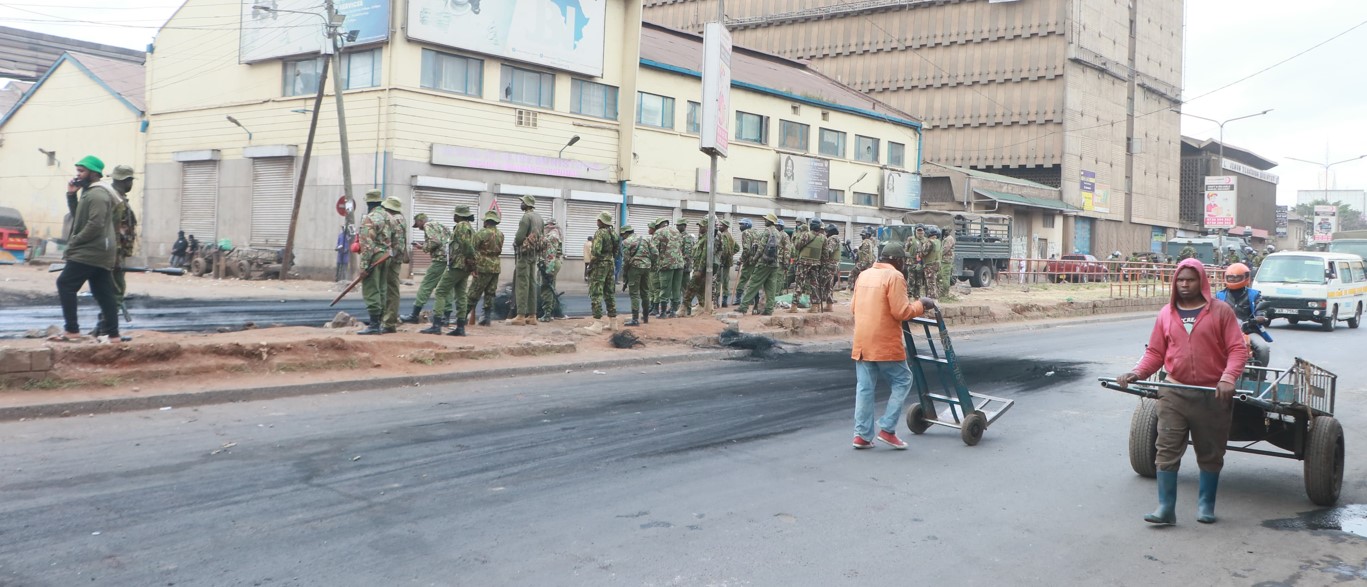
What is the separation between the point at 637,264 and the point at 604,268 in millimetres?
681

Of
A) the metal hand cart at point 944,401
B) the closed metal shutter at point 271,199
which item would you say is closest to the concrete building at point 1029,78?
the closed metal shutter at point 271,199

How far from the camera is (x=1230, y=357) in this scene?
18.1 feet

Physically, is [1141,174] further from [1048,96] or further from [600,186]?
[600,186]

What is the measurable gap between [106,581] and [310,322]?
10.7m

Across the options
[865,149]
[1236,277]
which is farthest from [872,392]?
[865,149]

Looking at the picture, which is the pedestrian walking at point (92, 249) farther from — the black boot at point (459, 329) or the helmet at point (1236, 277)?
the helmet at point (1236, 277)

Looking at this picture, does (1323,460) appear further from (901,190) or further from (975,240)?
(901,190)

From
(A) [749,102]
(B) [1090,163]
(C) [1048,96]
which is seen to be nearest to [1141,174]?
(B) [1090,163]

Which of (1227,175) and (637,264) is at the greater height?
(1227,175)

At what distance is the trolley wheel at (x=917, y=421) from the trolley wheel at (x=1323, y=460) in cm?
281

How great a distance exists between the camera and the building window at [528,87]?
2947 cm

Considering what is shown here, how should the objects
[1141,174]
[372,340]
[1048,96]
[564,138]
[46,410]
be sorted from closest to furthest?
[46,410] → [372,340] → [564,138] → [1048,96] → [1141,174]

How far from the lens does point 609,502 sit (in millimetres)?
5789

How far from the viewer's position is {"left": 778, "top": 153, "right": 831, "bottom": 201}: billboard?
39.1m
